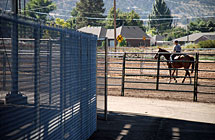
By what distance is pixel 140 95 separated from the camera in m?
11.7

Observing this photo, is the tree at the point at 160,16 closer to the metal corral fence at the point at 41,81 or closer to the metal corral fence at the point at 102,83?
the metal corral fence at the point at 102,83

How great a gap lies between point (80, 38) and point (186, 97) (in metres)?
7.18

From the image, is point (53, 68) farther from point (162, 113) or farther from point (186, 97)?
point (186, 97)

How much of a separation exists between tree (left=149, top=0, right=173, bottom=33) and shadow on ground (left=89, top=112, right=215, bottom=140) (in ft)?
468

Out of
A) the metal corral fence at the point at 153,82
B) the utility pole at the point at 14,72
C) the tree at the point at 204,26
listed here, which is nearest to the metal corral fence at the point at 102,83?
the utility pole at the point at 14,72

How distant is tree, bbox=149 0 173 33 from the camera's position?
481 ft

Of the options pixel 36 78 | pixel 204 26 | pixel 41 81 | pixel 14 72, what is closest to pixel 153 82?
pixel 41 81

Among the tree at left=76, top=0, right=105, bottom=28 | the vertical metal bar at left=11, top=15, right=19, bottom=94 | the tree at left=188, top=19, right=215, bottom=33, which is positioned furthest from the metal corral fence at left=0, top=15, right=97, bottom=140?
the tree at left=188, top=19, right=215, bottom=33

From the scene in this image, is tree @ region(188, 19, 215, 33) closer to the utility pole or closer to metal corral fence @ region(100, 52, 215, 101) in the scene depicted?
metal corral fence @ region(100, 52, 215, 101)

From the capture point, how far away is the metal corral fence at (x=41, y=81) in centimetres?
293

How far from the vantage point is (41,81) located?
143 inches

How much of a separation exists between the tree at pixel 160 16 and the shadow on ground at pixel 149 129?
14270 cm

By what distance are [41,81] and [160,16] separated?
150 meters

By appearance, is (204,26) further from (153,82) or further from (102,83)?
(102,83)
